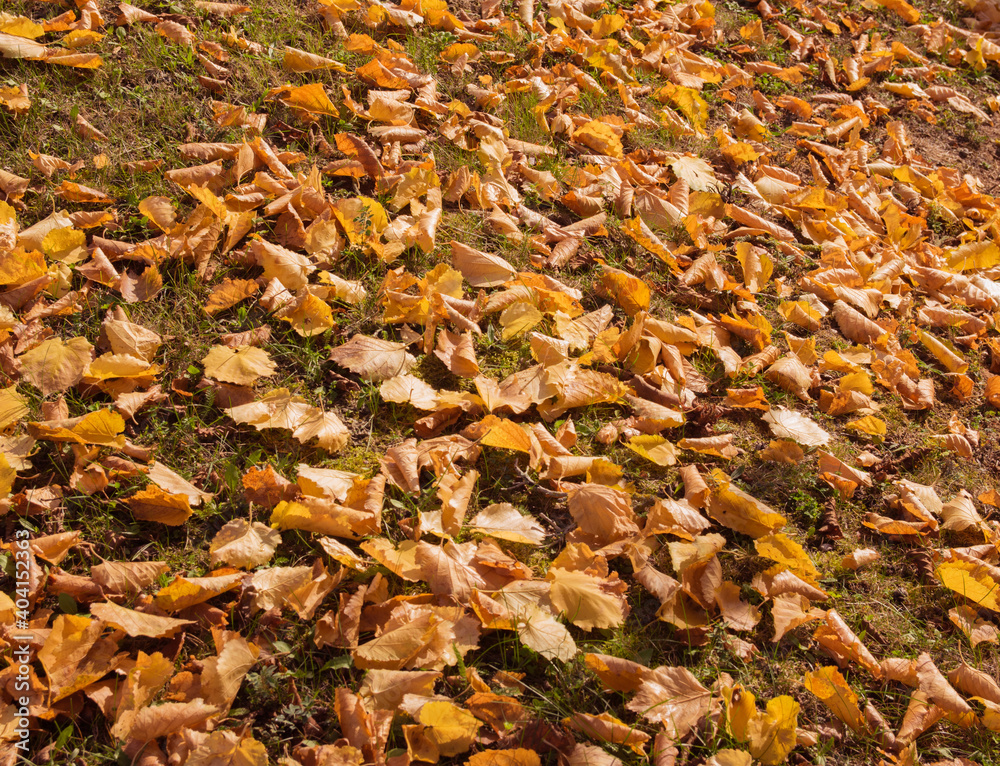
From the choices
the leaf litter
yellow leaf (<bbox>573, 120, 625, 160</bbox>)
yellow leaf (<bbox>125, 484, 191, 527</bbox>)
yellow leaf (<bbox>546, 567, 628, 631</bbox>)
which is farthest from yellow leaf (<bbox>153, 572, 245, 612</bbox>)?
yellow leaf (<bbox>573, 120, 625, 160</bbox>)

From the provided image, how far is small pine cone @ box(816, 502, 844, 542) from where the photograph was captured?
87.5 inches

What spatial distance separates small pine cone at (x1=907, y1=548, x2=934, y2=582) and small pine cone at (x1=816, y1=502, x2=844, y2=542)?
0.24 m

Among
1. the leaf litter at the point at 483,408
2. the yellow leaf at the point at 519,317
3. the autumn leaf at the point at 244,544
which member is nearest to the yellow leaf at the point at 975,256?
the leaf litter at the point at 483,408

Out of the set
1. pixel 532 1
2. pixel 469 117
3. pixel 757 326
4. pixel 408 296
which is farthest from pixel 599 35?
pixel 408 296

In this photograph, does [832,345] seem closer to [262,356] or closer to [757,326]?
[757,326]

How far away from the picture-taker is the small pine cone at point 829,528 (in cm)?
222

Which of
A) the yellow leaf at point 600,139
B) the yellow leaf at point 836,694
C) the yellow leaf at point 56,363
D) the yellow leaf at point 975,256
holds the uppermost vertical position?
the yellow leaf at point 600,139

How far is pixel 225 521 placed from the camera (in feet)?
6.24

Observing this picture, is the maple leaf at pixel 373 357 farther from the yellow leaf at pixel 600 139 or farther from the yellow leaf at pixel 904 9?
the yellow leaf at pixel 904 9

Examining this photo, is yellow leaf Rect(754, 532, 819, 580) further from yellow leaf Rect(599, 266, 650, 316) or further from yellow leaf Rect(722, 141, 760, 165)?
yellow leaf Rect(722, 141, 760, 165)

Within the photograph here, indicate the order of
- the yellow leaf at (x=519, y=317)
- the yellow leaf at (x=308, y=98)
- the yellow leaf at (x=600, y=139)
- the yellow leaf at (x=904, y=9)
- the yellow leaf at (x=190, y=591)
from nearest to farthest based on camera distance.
→ the yellow leaf at (x=190, y=591) → the yellow leaf at (x=519, y=317) → the yellow leaf at (x=308, y=98) → the yellow leaf at (x=600, y=139) → the yellow leaf at (x=904, y=9)

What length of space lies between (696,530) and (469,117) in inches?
84.1

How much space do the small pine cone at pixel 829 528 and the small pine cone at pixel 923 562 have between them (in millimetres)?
239

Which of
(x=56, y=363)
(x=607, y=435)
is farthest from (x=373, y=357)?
(x=56, y=363)
